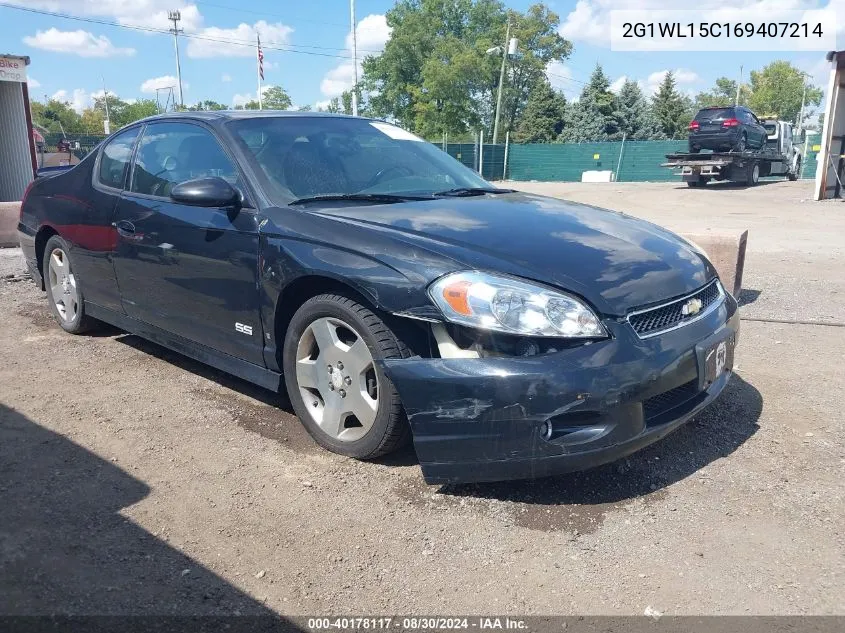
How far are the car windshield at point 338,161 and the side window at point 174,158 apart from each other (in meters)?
0.16

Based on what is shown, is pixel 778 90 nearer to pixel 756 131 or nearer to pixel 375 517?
pixel 756 131

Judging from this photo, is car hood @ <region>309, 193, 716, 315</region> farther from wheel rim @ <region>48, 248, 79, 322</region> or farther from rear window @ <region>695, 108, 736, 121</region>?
rear window @ <region>695, 108, 736, 121</region>

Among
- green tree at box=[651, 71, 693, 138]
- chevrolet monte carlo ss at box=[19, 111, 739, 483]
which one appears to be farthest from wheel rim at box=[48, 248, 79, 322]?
green tree at box=[651, 71, 693, 138]

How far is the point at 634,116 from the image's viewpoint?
1946 inches

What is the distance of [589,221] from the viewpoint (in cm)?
354

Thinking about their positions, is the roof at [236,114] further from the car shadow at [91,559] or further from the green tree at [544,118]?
the green tree at [544,118]

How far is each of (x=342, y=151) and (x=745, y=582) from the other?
284cm

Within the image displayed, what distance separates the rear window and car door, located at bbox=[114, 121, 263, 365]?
21.9m

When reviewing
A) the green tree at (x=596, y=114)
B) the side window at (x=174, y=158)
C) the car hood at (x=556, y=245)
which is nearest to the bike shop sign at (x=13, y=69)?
the side window at (x=174, y=158)

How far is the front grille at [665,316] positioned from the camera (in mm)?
2793

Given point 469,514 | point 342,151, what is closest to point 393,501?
point 469,514

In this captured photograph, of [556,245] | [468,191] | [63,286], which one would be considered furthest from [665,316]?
[63,286]

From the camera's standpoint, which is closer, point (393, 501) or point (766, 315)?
point (393, 501)

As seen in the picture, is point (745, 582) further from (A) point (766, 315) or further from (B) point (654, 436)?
(A) point (766, 315)
